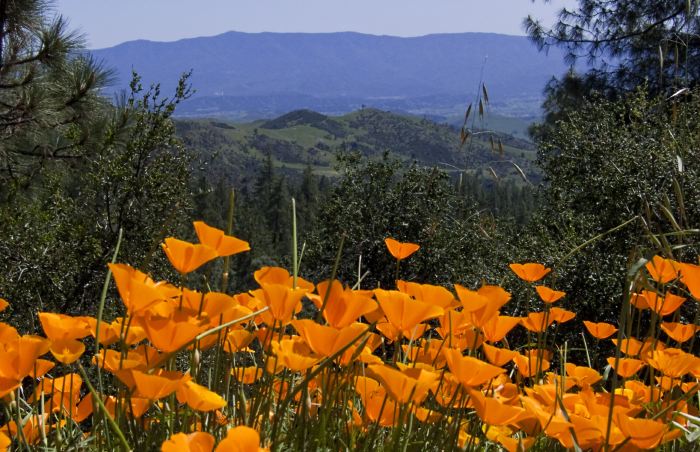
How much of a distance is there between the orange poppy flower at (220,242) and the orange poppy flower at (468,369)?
0.38 metres

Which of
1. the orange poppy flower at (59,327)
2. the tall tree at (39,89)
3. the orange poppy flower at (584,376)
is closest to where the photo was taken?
the orange poppy flower at (59,327)

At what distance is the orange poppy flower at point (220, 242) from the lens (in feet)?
3.82

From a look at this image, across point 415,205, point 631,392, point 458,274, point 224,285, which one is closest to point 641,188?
point 458,274

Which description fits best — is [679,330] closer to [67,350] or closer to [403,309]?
[403,309]

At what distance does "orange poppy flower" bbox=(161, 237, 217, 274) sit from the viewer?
111 centimetres

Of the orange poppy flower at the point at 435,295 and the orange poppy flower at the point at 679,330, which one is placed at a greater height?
the orange poppy flower at the point at 435,295

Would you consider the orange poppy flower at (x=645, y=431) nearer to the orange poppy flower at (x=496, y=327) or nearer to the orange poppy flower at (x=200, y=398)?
the orange poppy flower at (x=496, y=327)

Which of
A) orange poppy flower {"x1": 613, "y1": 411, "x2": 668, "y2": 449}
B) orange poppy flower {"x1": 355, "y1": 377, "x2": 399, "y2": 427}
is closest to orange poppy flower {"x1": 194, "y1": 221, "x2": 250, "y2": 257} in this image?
orange poppy flower {"x1": 355, "y1": 377, "x2": 399, "y2": 427}

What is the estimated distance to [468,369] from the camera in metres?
1.09

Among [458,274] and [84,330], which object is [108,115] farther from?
[84,330]

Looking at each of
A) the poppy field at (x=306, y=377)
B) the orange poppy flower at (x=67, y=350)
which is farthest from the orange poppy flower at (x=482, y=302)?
the orange poppy flower at (x=67, y=350)

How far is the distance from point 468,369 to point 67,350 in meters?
0.69

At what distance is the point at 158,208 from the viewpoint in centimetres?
1122

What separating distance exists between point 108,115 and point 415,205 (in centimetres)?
526
